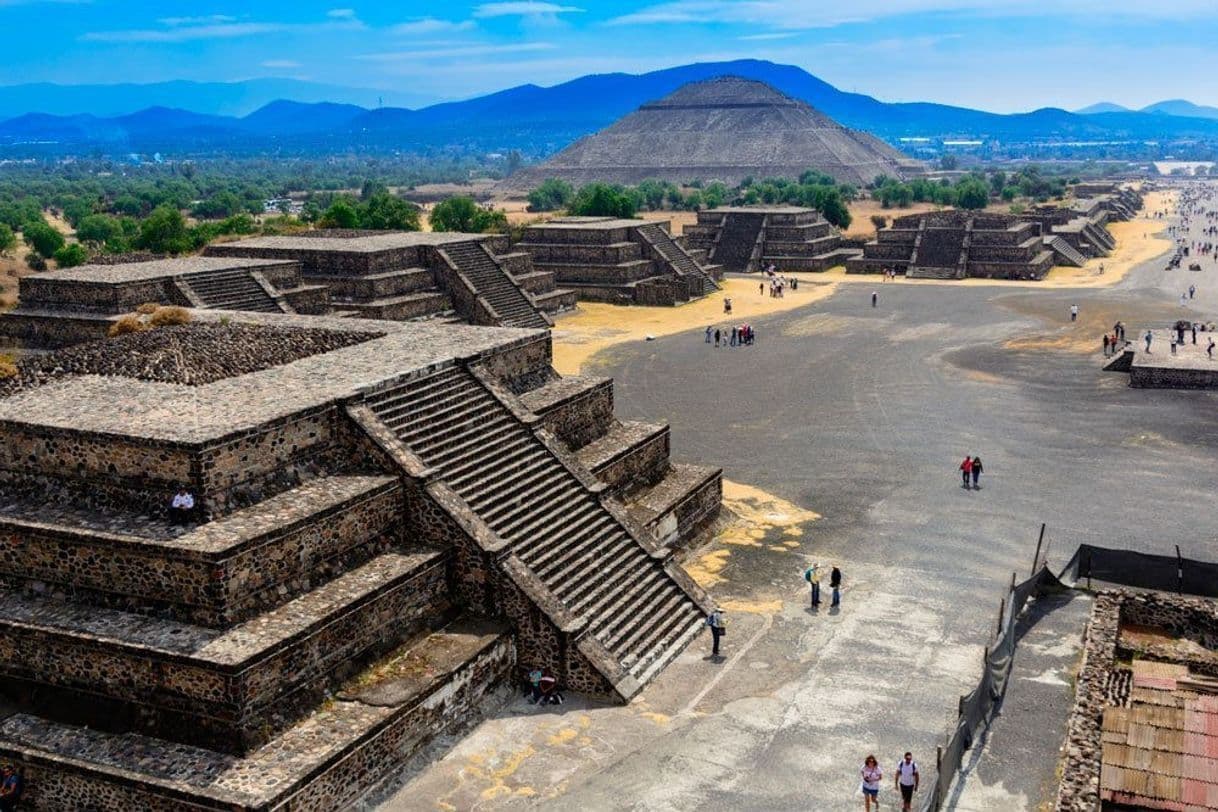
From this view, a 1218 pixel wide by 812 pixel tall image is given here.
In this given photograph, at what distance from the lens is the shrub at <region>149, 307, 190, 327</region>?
24047mm

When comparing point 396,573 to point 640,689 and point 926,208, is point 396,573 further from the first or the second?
point 926,208

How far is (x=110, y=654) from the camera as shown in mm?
13797

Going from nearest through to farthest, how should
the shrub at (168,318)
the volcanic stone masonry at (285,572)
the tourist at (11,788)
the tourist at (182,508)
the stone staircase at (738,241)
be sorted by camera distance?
the volcanic stone masonry at (285,572) → the tourist at (11,788) → the tourist at (182,508) → the shrub at (168,318) → the stone staircase at (738,241)

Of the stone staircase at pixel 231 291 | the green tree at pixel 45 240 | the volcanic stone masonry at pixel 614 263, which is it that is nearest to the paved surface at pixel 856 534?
the volcanic stone masonry at pixel 614 263

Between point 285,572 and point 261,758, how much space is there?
8.79ft

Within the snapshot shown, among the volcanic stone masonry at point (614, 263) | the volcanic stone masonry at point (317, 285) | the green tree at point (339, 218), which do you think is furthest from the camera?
the green tree at point (339, 218)

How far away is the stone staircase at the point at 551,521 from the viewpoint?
17609 mm

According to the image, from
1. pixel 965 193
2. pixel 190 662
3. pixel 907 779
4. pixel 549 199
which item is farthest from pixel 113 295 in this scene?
pixel 549 199

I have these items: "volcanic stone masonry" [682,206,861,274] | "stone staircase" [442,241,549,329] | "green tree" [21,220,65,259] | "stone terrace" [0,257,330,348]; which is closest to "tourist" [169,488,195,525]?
"stone terrace" [0,257,330,348]

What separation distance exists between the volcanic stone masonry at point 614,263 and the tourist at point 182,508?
44.2m

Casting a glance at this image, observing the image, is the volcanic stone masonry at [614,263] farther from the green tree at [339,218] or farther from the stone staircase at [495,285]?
the green tree at [339,218]

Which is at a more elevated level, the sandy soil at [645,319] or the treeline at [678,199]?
the treeline at [678,199]

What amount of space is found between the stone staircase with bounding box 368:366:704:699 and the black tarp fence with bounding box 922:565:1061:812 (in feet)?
16.0

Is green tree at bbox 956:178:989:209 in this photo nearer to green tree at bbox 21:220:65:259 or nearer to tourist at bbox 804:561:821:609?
green tree at bbox 21:220:65:259
